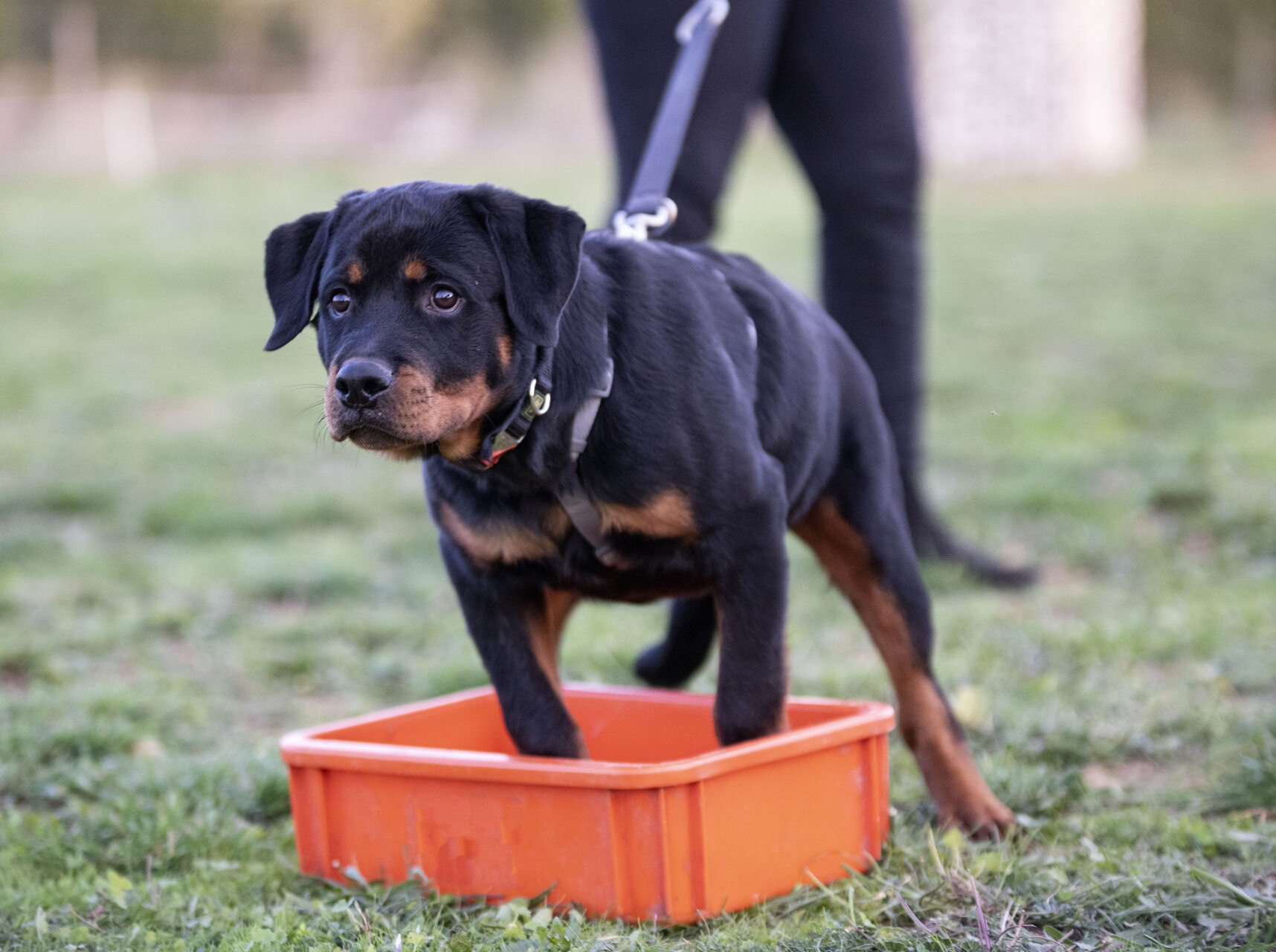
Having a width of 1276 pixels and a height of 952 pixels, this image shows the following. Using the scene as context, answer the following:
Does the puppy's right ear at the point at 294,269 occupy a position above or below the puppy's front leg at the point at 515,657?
above

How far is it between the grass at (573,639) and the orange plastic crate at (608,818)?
0.22 ft

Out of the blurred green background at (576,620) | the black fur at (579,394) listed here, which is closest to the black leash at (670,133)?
the black fur at (579,394)

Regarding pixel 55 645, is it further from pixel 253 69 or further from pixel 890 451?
pixel 253 69

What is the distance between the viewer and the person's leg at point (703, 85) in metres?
3.25

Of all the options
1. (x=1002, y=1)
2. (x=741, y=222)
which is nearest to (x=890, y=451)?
(x=741, y=222)

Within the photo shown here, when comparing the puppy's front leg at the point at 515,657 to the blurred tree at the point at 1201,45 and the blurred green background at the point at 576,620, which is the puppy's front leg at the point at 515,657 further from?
the blurred tree at the point at 1201,45

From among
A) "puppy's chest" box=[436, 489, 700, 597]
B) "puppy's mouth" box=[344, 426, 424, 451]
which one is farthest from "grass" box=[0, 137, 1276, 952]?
"puppy's mouth" box=[344, 426, 424, 451]

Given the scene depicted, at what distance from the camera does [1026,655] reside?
3.70 m

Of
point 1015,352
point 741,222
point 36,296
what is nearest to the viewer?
point 1015,352

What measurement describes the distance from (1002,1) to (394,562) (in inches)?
743

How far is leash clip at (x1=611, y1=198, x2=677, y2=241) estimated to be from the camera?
8.93 feet

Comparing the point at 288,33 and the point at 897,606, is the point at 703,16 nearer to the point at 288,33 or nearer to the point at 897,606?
the point at 897,606

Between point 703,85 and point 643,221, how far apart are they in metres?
0.62

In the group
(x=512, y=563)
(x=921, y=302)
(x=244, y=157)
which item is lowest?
(x=512, y=563)
